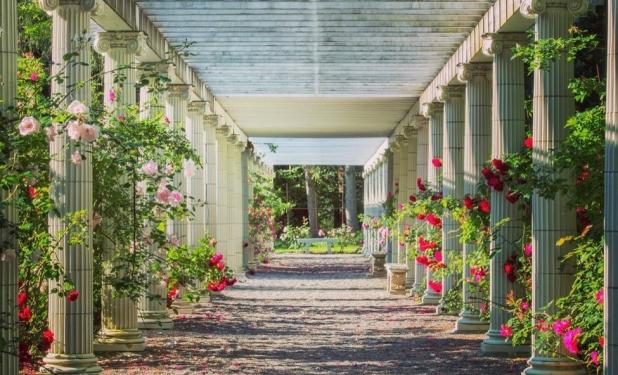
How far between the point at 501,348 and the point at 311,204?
206 feet

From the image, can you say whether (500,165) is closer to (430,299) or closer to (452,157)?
(452,157)

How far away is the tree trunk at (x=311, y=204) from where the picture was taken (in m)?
79.4

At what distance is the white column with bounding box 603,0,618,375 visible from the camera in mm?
9594

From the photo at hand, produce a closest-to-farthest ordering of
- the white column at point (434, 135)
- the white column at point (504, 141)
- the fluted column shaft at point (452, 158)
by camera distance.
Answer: the white column at point (504, 141) → the fluted column shaft at point (452, 158) → the white column at point (434, 135)

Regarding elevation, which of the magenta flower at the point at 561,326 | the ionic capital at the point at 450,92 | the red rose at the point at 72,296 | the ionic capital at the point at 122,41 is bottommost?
the magenta flower at the point at 561,326

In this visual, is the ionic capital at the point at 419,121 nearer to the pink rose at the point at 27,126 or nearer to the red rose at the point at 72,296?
the red rose at the point at 72,296

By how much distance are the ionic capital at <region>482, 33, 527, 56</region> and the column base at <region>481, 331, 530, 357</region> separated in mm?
3739

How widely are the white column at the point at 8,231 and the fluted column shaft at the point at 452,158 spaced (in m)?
12.8

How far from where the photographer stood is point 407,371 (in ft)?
48.8

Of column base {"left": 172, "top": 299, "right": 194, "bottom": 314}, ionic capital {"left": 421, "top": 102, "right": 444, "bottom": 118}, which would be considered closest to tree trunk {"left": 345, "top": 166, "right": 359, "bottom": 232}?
ionic capital {"left": 421, "top": 102, "right": 444, "bottom": 118}

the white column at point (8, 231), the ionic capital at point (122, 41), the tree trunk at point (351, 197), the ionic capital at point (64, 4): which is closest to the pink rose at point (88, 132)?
the white column at point (8, 231)

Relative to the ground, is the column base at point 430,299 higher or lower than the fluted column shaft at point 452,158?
lower

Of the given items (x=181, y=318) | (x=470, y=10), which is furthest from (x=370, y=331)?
(x=470, y=10)

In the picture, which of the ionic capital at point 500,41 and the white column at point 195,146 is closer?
the ionic capital at point 500,41
